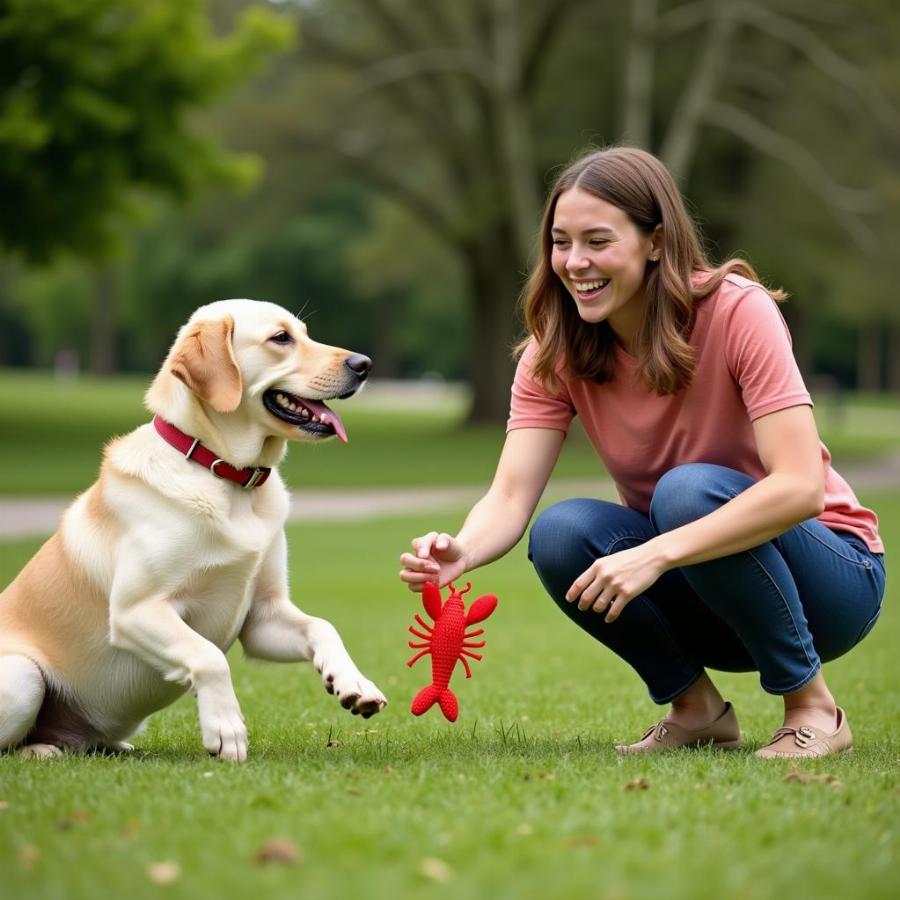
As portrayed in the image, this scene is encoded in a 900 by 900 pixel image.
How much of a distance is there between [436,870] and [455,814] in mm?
539

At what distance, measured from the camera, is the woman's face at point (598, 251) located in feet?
15.0

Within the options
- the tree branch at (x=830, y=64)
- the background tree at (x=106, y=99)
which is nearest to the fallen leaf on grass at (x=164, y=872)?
the background tree at (x=106, y=99)

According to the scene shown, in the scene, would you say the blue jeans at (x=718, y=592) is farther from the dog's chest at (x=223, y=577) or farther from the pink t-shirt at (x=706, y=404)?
Answer: the dog's chest at (x=223, y=577)

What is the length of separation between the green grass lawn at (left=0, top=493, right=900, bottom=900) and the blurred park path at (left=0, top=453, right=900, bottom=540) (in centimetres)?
1009

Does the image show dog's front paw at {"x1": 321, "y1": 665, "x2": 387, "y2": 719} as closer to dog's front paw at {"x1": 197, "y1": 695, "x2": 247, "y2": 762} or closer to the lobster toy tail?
the lobster toy tail

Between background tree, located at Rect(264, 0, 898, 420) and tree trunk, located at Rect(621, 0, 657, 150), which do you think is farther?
background tree, located at Rect(264, 0, 898, 420)

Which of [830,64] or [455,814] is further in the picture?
[830,64]

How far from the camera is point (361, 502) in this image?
781 inches

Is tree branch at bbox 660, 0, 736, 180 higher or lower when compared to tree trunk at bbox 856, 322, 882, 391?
higher

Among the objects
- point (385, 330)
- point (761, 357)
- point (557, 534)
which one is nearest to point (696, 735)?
point (557, 534)

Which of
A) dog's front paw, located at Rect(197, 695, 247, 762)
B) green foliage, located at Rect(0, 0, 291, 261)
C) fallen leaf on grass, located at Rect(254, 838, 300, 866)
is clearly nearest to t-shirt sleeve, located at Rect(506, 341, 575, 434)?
dog's front paw, located at Rect(197, 695, 247, 762)

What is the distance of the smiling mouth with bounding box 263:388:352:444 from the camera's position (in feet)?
16.0

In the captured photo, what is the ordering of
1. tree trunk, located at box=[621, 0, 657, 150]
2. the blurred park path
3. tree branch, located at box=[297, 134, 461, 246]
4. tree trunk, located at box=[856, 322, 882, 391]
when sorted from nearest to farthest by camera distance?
the blurred park path → tree trunk, located at box=[621, 0, 657, 150] → tree branch, located at box=[297, 134, 461, 246] → tree trunk, located at box=[856, 322, 882, 391]

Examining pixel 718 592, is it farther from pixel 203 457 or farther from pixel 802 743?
pixel 203 457
